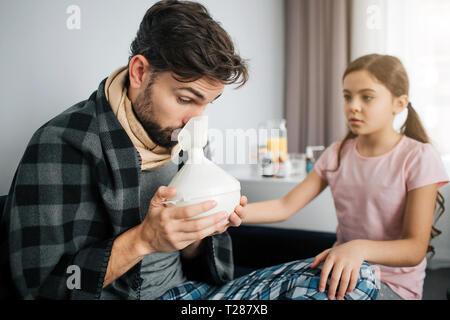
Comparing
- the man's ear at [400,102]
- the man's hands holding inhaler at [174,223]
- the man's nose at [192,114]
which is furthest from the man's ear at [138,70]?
the man's ear at [400,102]

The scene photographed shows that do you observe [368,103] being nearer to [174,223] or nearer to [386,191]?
[386,191]

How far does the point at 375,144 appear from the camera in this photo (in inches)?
35.7

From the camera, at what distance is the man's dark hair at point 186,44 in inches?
22.6

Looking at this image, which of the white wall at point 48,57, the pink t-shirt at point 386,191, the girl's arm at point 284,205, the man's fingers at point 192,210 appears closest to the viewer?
the man's fingers at point 192,210

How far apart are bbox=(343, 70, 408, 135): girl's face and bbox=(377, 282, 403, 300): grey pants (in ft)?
1.23

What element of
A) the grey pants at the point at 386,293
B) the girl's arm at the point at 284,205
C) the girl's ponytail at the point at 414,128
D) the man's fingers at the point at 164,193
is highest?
the girl's ponytail at the point at 414,128

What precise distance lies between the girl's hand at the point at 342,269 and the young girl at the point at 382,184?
0.01 meters

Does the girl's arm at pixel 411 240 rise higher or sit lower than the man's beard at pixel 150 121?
lower

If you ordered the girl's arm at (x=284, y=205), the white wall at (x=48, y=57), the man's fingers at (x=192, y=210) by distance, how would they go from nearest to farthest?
the man's fingers at (x=192, y=210), the white wall at (x=48, y=57), the girl's arm at (x=284, y=205)

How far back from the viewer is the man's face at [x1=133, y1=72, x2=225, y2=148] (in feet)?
1.96

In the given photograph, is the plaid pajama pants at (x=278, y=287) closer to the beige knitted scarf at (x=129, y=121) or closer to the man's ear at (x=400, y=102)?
the beige knitted scarf at (x=129, y=121)

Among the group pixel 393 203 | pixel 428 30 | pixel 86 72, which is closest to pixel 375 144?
pixel 393 203

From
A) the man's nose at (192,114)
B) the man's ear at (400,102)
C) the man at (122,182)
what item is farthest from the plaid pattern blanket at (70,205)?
the man's ear at (400,102)

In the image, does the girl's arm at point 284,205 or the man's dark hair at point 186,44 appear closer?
the man's dark hair at point 186,44
